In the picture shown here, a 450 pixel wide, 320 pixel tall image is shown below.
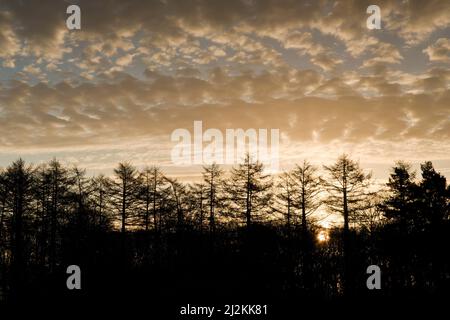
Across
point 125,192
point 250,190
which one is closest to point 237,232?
point 250,190

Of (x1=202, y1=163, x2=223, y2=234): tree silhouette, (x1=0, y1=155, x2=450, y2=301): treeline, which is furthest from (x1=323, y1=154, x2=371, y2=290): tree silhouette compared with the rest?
(x1=202, y1=163, x2=223, y2=234): tree silhouette

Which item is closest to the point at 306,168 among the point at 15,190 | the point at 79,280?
the point at 79,280

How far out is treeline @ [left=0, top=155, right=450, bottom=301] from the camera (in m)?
24.8

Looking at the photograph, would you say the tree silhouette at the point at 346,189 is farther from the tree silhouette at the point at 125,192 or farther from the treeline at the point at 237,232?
the tree silhouette at the point at 125,192

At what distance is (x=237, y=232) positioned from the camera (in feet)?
98.1

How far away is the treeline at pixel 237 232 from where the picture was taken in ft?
81.4

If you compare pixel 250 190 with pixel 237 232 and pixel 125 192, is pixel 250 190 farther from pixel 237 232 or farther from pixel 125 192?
pixel 125 192

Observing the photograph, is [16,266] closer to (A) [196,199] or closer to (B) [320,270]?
(A) [196,199]

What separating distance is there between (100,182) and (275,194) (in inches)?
791

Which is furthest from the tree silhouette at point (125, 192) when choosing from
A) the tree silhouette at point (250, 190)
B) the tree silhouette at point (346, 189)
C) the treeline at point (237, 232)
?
the tree silhouette at point (346, 189)

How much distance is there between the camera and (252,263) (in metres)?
25.4

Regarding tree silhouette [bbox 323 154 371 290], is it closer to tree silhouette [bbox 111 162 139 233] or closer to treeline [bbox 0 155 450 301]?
treeline [bbox 0 155 450 301]

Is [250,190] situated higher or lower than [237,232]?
higher

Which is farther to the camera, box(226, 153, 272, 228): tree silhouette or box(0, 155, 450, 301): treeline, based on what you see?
box(226, 153, 272, 228): tree silhouette
